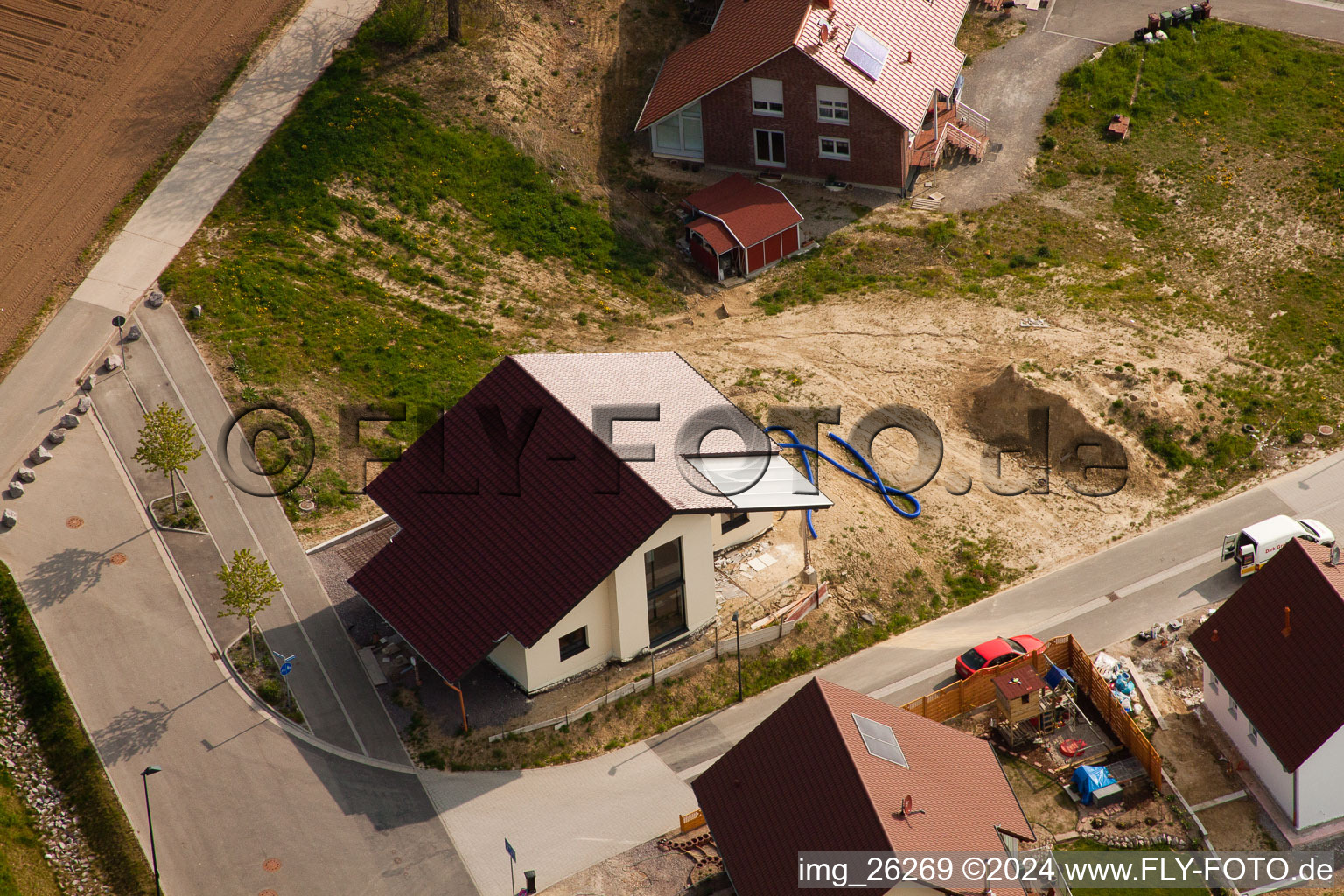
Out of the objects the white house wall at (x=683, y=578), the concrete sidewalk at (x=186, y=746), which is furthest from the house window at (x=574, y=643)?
the concrete sidewalk at (x=186, y=746)

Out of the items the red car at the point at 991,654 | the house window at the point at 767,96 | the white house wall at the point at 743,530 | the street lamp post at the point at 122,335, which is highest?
the house window at the point at 767,96

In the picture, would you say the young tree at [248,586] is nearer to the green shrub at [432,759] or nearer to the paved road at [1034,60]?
the green shrub at [432,759]

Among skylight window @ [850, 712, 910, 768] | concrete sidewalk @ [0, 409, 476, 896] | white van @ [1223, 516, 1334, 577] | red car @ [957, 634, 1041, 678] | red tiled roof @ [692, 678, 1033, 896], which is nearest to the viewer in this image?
red tiled roof @ [692, 678, 1033, 896]

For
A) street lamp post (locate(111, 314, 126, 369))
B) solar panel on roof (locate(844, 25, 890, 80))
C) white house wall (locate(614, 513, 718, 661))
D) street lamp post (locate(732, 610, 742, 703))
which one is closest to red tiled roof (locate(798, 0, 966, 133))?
solar panel on roof (locate(844, 25, 890, 80))

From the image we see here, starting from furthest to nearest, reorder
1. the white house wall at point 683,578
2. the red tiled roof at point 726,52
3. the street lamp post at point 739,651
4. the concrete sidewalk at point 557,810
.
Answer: the red tiled roof at point 726,52
the street lamp post at point 739,651
the white house wall at point 683,578
the concrete sidewalk at point 557,810

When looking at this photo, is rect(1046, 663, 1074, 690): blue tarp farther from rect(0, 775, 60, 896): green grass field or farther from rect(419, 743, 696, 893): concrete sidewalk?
rect(0, 775, 60, 896): green grass field

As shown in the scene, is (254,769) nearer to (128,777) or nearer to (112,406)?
(128,777)
